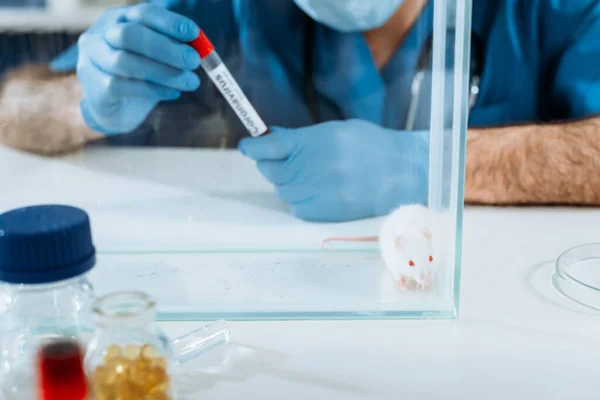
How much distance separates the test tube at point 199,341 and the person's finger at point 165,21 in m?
0.25

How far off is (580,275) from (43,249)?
1.62ft

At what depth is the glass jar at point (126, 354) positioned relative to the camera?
39cm

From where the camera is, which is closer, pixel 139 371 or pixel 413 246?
pixel 139 371

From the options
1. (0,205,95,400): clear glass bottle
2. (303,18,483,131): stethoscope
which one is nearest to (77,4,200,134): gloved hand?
(303,18,483,131): stethoscope

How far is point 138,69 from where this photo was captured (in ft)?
1.92

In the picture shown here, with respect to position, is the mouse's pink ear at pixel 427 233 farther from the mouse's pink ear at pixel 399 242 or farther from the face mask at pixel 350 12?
the face mask at pixel 350 12

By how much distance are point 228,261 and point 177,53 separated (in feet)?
0.63

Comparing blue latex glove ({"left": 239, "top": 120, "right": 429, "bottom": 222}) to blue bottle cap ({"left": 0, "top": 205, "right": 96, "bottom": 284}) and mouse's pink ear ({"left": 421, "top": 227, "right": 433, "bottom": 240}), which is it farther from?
blue bottle cap ({"left": 0, "top": 205, "right": 96, "bottom": 284})

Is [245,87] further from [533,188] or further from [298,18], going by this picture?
[533,188]

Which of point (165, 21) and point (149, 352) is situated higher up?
point (165, 21)

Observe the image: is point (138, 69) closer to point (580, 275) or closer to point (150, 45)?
point (150, 45)

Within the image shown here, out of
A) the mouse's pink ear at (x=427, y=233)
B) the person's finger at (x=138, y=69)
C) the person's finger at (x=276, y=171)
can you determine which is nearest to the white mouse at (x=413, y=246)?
the mouse's pink ear at (x=427, y=233)

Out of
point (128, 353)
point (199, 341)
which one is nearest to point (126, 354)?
point (128, 353)

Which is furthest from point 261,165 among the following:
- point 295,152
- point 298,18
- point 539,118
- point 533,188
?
point 539,118
